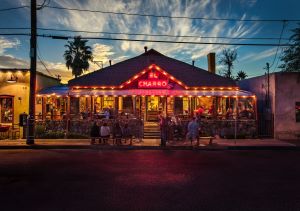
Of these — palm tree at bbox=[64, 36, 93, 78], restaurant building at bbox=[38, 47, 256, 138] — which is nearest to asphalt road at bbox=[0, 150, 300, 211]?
restaurant building at bbox=[38, 47, 256, 138]

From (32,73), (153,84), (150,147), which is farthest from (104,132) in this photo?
(153,84)

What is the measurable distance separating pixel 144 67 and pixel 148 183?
18575mm

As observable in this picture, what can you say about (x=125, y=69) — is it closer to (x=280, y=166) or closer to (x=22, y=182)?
(x=280, y=166)

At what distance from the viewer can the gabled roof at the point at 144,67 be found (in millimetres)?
26641

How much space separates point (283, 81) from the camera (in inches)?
938

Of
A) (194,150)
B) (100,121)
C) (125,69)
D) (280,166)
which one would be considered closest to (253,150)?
(194,150)

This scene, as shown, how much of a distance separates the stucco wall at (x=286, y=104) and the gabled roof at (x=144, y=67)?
384cm

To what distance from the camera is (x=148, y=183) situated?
9719 millimetres

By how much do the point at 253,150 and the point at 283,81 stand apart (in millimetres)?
7228

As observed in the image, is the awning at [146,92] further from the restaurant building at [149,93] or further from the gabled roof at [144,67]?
the gabled roof at [144,67]

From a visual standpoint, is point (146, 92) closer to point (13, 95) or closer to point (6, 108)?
point (13, 95)

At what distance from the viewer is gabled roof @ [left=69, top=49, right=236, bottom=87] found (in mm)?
26641

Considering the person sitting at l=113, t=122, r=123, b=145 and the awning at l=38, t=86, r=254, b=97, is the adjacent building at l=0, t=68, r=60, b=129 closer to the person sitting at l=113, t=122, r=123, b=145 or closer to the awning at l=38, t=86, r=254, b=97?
the awning at l=38, t=86, r=254, b=97

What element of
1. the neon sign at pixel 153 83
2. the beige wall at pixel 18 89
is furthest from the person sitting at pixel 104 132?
the beige wall at pixel 18 89
